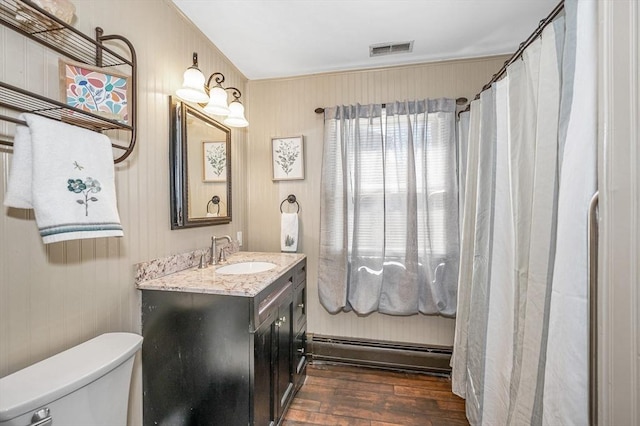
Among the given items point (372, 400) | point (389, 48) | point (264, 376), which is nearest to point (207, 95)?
point (389, 48)

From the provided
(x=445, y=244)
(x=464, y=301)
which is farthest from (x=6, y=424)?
(x=445, y=244)

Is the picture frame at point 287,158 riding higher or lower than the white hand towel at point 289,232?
higher

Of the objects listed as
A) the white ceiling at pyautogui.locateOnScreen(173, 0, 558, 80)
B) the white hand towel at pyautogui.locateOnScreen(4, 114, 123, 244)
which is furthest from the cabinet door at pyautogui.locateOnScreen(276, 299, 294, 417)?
the white ceiling at pyautogui.locateOnScreen(173, 0, 558, 80)

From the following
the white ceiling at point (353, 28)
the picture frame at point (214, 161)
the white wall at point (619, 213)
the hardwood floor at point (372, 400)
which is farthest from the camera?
the picture frame at point (214, 161)

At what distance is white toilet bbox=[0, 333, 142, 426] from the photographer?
71 cm

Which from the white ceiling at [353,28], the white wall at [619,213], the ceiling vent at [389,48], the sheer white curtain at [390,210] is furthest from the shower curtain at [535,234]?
the ceiling vent at [389,48]

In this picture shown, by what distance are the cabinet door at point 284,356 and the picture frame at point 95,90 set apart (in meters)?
1.24

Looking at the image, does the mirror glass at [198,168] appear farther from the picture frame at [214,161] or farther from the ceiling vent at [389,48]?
the ceiling vent at [389,48]

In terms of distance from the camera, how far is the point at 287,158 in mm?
2352

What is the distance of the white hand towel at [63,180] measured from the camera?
2.61 feet

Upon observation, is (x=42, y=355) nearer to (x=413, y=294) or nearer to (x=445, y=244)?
(x=413, y=294)

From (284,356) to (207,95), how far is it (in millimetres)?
1673

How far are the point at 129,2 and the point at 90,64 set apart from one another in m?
0.44

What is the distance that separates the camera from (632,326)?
53 cm
